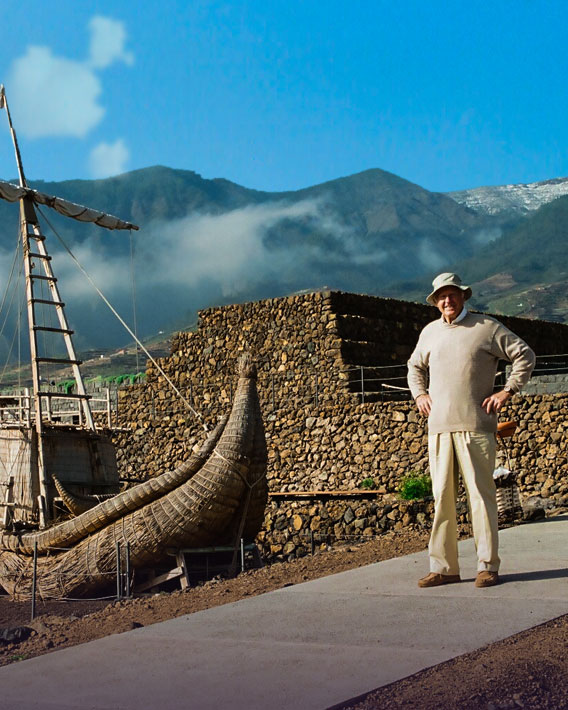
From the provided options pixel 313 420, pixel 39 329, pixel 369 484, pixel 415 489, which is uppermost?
pixel 39 329

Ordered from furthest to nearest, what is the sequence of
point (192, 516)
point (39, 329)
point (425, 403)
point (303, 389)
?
point (303, 389), point (39, 329), point (192, 516), point (425, 403)

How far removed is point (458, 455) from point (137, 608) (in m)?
2.82

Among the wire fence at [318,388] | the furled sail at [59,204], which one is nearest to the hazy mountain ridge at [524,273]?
the wire fence at [318,388]

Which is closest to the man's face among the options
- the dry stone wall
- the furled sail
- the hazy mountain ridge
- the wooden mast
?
the dry stone wall

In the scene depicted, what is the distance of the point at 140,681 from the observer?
466 cm

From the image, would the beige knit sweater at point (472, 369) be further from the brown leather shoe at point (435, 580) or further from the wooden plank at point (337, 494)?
the wooden plank at point (337, 494)

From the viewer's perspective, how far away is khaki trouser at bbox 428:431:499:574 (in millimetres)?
6523

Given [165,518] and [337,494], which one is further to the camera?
[337,494]

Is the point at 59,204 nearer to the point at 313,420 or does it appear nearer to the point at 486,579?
the point at 313,420

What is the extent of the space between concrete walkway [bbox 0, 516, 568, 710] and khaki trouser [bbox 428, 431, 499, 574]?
29 cm

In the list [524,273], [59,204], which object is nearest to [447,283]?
[59,204]

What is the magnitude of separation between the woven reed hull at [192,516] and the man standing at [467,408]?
282 inches

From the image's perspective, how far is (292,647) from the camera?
514 centimetres

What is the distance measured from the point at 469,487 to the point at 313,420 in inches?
725
